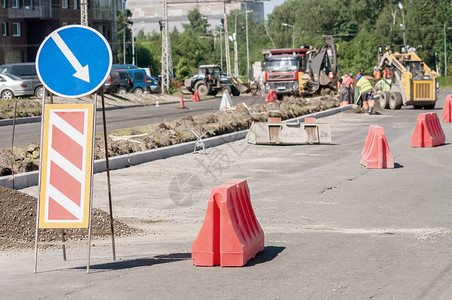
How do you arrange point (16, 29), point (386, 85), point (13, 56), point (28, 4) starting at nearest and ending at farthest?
point (386, 85) < point (13, 56) < point (28, 4) < point (16, 29)

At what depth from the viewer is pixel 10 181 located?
13016mm

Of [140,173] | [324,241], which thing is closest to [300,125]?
[140,173]

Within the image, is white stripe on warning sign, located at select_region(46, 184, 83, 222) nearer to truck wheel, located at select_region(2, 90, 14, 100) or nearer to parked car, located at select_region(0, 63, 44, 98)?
truck wheel, located at select_region(2, 90, 14, 100)

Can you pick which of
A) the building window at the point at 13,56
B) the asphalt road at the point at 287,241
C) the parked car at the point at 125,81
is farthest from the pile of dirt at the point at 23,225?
the building window at the point at 13,56

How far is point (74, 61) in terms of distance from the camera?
23.6ft

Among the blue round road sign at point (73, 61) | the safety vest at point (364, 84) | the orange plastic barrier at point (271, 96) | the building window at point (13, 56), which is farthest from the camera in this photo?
the building window at point (13, 56)

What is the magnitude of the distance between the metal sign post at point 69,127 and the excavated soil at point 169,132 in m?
6.79

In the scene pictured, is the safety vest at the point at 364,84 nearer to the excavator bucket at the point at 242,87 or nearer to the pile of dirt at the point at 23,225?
the pile of dirt at the point at 23,225

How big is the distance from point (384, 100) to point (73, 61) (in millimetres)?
32893

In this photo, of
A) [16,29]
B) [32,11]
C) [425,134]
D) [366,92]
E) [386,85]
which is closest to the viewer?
[425,134]

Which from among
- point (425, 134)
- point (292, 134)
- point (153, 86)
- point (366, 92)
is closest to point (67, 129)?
point (425, 134)

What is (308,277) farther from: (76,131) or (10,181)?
(10,181)

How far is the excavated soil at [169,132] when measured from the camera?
1480cm

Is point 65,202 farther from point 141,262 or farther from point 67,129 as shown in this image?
point 141,262
